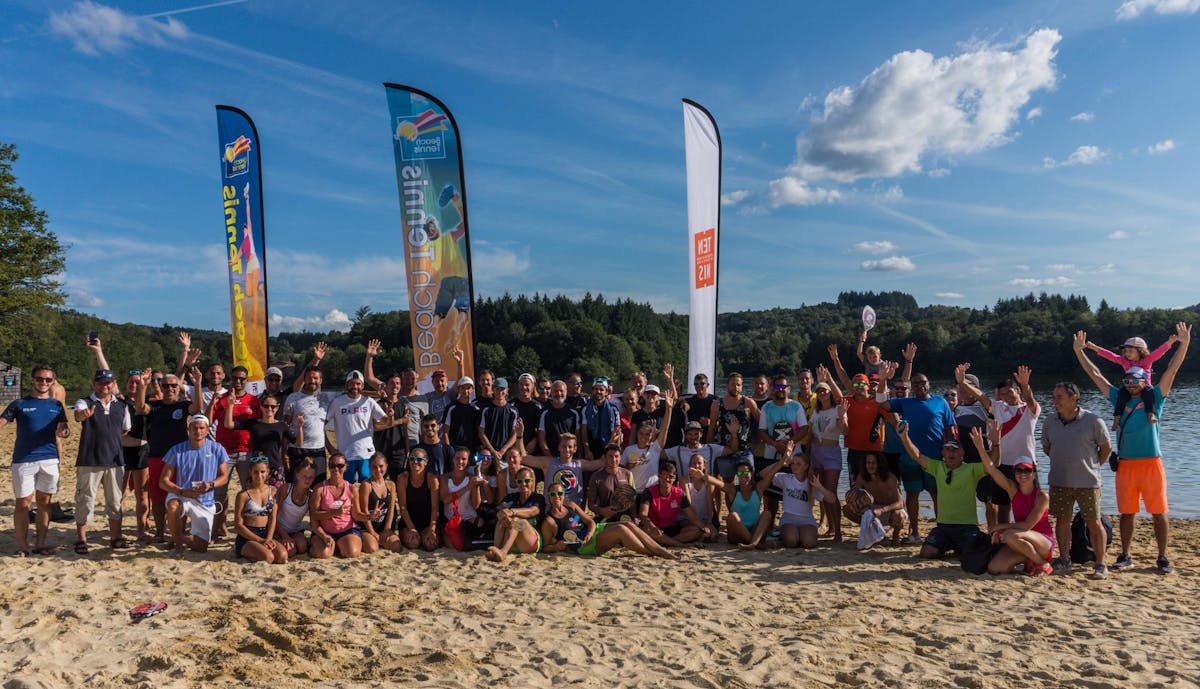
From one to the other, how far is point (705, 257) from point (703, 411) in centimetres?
294

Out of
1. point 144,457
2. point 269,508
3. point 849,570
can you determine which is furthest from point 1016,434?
point 144,457

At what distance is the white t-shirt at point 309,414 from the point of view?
7500 millimetres

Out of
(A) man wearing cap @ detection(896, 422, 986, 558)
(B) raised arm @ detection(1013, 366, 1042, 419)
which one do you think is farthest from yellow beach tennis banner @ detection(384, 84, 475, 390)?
(B) raised arm @ detection(1013, 366, 1042, 419)

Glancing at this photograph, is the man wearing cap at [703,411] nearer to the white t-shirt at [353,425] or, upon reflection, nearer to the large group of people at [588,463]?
the large group of people at [588,463]

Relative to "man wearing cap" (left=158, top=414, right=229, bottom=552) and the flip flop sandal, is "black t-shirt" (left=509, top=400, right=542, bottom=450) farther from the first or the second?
the flip flop sandal

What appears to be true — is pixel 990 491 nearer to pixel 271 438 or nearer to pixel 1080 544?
pixel 1080 544

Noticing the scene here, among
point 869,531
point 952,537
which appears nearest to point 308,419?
point 869,531

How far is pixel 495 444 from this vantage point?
7.94m

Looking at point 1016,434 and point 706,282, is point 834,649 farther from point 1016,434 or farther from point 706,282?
point 706,282

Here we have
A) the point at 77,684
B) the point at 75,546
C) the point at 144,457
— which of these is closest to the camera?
the point at 77,684

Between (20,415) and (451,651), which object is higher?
(20,415)

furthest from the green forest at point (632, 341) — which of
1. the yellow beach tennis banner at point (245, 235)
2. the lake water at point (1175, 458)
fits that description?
the yellow beach tennis banner at point (245, 235)

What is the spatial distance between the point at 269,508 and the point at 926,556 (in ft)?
21.0

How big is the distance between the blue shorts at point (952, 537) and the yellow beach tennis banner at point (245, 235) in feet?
32.7
